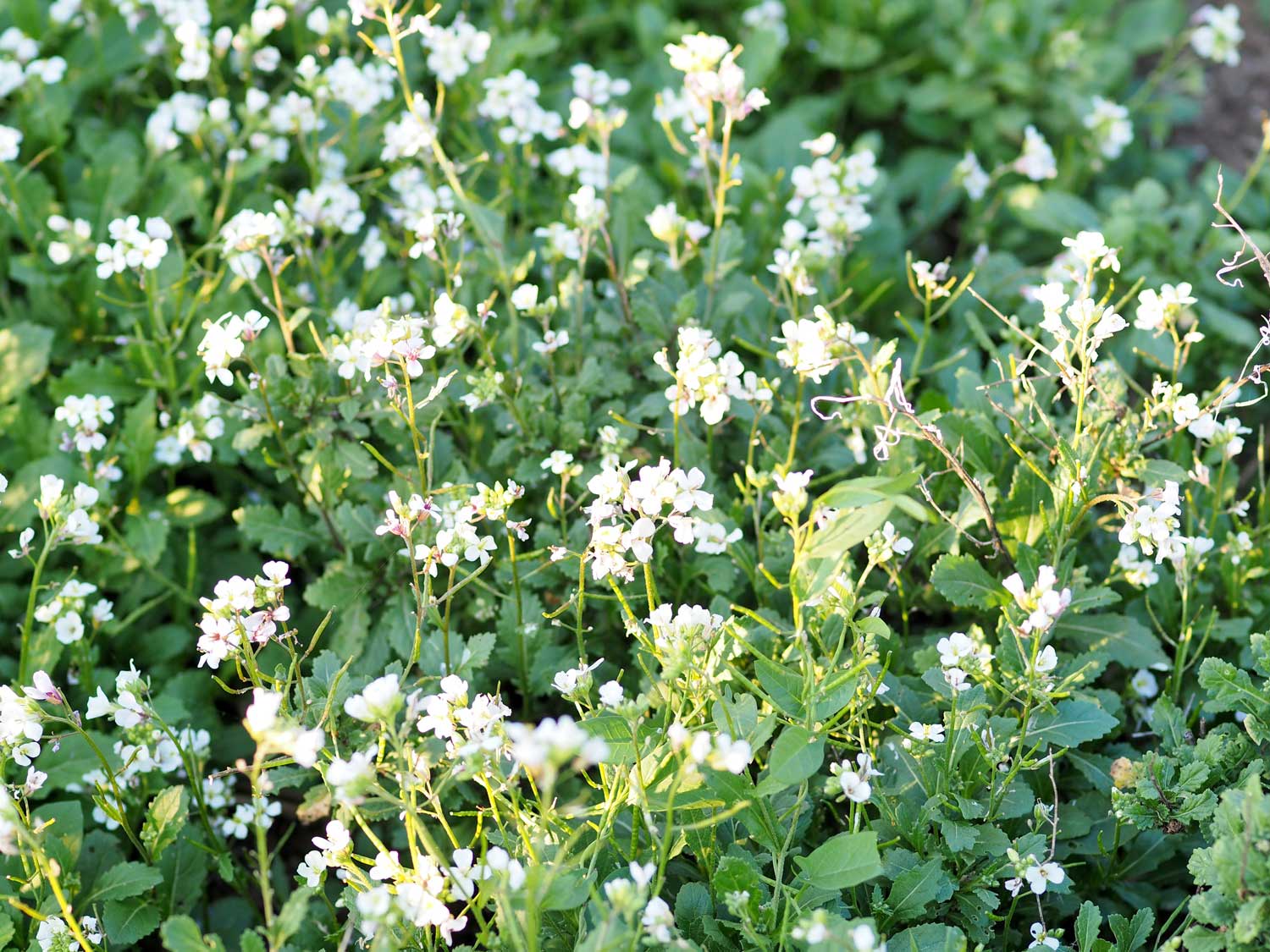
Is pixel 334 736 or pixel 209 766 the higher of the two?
pixel 334 736

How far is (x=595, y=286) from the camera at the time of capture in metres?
3.18

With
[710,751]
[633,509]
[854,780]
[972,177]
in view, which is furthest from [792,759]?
[972,177]

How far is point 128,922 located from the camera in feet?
7.30

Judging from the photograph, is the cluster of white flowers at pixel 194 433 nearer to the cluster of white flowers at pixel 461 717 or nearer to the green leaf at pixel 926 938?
the cluster of white flowers at pixel 461 717

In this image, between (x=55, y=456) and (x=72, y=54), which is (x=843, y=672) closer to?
(x=55, y=456)

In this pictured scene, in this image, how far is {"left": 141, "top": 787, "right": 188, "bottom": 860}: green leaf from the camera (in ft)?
7.29

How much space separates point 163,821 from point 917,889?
1.33 meters

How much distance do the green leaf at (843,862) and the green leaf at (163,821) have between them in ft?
3.65

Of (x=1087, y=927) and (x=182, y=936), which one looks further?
(x=1087, y=927)

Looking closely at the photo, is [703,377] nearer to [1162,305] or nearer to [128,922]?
[1162,305]

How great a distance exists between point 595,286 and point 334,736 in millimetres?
1489

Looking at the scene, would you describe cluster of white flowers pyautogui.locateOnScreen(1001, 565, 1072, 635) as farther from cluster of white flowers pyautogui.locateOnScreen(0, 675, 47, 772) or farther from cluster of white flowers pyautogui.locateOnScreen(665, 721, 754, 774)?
cluster of white flowers pyautogui.locateOnScreen(0, 675, 47, 772)

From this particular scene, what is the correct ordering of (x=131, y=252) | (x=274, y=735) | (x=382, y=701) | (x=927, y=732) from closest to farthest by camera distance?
(x=274, y=735)
(x=382, y=701)
(x=927, y=732)
(x=131, y=252)

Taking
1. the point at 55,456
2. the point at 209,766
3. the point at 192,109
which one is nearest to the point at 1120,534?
the point at 209,766
